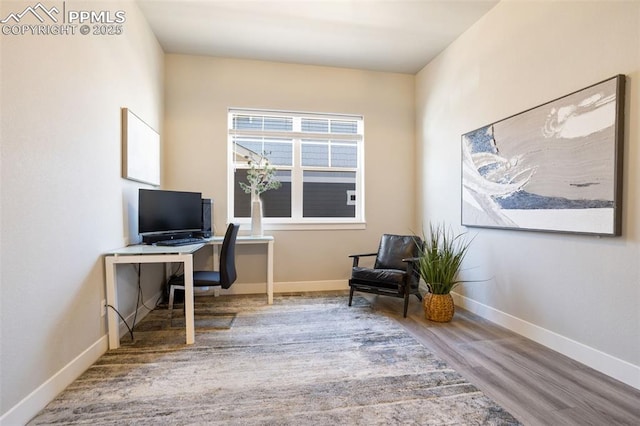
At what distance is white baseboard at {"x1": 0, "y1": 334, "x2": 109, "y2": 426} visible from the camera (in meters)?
1.48

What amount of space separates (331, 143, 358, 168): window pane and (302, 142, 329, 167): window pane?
0.33 feet

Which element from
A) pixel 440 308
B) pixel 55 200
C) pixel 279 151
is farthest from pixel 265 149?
pixel 440 308

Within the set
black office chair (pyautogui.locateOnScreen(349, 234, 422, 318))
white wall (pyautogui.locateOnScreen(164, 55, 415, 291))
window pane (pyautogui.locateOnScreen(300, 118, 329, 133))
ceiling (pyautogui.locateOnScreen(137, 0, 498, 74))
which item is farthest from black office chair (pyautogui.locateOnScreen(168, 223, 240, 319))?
ceiling (pyautogui.locateOnScreen(137, 0, 498, 74))

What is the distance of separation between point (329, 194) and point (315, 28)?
6.63 ft

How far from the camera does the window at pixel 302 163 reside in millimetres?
4070

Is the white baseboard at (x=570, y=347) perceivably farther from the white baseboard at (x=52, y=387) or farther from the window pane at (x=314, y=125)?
the white baseboard at (x=52, y=387)

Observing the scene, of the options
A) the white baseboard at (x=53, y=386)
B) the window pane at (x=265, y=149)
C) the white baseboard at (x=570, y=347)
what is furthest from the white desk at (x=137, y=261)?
the white baseboard at (x=570, y=347)

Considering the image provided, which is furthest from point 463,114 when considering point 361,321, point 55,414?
point 55,414

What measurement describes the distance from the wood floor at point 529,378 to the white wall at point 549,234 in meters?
0.14

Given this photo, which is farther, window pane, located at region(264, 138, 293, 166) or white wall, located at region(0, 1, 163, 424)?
window pane, located at region(264, 138, 293, 166)

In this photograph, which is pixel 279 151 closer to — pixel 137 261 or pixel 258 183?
pixel 258 183

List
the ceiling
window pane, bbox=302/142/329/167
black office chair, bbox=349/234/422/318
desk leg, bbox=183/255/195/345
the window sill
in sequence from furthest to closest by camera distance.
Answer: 1. window pane, bbox=302/142/329/167
2. the window sill
3. black office chair, bbox=349/234/422/318
4. the ceiling
5. desk leg, bbox=183/255/195/345

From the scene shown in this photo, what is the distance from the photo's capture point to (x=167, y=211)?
303 cm

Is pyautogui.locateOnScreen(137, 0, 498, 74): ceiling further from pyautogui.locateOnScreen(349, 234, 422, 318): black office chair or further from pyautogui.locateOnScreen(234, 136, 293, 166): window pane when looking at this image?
pyautogui.locateOnScreen(349, 234, 422, 318): black office chair
